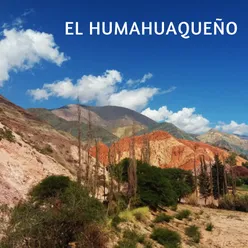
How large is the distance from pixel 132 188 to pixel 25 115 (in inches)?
1797

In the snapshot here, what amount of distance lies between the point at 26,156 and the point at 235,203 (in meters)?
29.7

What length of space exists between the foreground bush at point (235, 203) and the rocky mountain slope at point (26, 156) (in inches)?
892

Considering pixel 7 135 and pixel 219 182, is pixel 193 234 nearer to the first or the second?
pixel 7 135

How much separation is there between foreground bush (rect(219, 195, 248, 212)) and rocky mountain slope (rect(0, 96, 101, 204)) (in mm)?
22660

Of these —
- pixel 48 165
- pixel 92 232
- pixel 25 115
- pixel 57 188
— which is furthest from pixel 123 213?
pixel 25 115

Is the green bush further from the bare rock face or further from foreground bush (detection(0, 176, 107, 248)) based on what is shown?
the bare rock face

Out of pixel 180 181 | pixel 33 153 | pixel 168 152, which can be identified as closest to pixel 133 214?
pixel 33 153

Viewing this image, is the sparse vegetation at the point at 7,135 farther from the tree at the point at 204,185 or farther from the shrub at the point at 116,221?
the tree at the point at 204,185

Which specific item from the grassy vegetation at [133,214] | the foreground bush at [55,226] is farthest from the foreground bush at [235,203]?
the foreground bush at [55,226]

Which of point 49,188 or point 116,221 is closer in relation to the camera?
point 116,221

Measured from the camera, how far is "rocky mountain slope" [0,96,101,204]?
31372mm

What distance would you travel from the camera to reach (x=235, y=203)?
48781mm

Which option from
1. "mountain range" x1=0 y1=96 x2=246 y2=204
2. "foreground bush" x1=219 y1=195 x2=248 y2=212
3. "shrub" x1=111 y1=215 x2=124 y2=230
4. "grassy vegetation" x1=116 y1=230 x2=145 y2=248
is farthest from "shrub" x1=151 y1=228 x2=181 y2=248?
"foreground bush" x1=219 y1=195 x2=248 y2=212

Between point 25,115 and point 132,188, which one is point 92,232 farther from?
point 25,115
